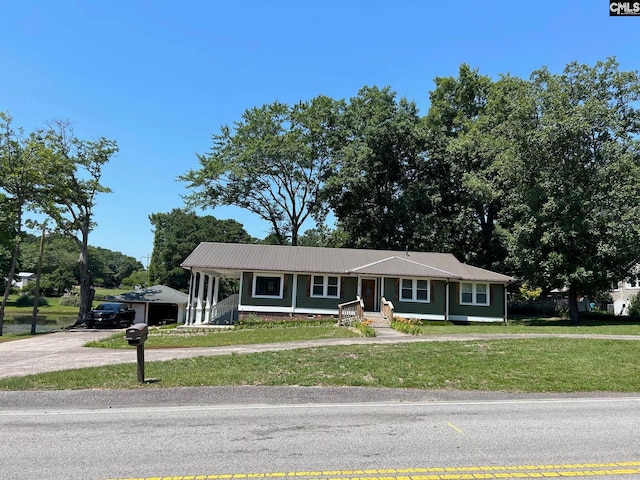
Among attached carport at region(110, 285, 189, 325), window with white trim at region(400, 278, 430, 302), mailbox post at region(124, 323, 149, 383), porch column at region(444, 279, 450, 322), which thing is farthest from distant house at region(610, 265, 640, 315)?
mailbox post at region(124, 323, 149, 383)

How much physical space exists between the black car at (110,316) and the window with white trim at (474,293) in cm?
2286

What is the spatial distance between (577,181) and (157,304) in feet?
106

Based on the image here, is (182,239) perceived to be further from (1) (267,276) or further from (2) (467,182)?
(2) (467,182)

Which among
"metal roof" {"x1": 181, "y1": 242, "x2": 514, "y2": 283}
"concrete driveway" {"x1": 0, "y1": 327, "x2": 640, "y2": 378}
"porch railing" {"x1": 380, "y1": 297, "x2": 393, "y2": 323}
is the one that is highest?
"metal roof" {"x1": 181, "y1": 242, "x2": 514, "y2": 283}

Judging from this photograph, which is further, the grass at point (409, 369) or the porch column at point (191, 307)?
the porch column at point (191, 307)

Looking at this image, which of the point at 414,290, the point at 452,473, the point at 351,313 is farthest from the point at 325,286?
the point at 452,473

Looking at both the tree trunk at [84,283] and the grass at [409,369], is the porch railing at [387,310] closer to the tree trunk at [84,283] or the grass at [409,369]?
the grass at [409,369]

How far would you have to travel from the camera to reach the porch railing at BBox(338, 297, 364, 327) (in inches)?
896

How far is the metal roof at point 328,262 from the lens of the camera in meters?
27.2

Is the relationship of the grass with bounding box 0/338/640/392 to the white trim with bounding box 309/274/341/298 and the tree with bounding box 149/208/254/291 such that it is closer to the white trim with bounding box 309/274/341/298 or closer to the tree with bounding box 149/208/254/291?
the white trim with bounding box 309/274/341/298

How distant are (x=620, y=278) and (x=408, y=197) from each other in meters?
16.0

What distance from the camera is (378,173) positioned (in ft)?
131

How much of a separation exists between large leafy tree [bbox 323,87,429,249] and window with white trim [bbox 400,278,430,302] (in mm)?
10416

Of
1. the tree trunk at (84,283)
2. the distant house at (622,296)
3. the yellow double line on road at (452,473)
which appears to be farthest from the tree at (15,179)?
the distant house at (622,296)
